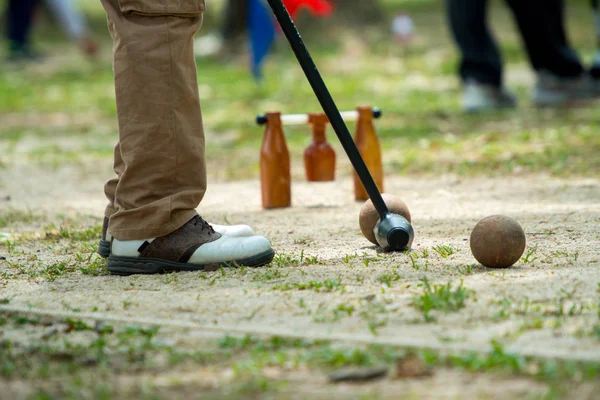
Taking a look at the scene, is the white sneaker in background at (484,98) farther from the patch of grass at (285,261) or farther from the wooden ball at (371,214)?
the patch of grass at (285,261)

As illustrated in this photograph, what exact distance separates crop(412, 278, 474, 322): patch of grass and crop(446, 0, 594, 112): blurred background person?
5.69 meters

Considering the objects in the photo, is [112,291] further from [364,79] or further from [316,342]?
[364,79]

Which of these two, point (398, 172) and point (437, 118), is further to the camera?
point (437, 118)

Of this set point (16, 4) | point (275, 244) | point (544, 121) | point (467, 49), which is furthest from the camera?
point (16, 4)

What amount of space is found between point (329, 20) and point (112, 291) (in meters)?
12.7

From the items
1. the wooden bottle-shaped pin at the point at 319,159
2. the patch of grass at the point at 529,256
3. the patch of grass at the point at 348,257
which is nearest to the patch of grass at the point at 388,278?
the patch of grass at the point at 348,257

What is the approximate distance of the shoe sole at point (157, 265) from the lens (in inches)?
132

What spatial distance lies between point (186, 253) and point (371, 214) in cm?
79

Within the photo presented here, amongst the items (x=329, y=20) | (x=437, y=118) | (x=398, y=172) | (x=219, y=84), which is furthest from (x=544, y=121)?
(x=329, y=20)

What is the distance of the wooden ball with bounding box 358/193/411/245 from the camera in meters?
3.66

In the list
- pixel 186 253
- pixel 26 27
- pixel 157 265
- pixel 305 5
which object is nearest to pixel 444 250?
pixel 186 253

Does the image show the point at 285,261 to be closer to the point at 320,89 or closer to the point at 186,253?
the point at 186,253

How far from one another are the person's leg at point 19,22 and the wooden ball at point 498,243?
12414mm

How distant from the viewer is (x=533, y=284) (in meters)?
2.93
